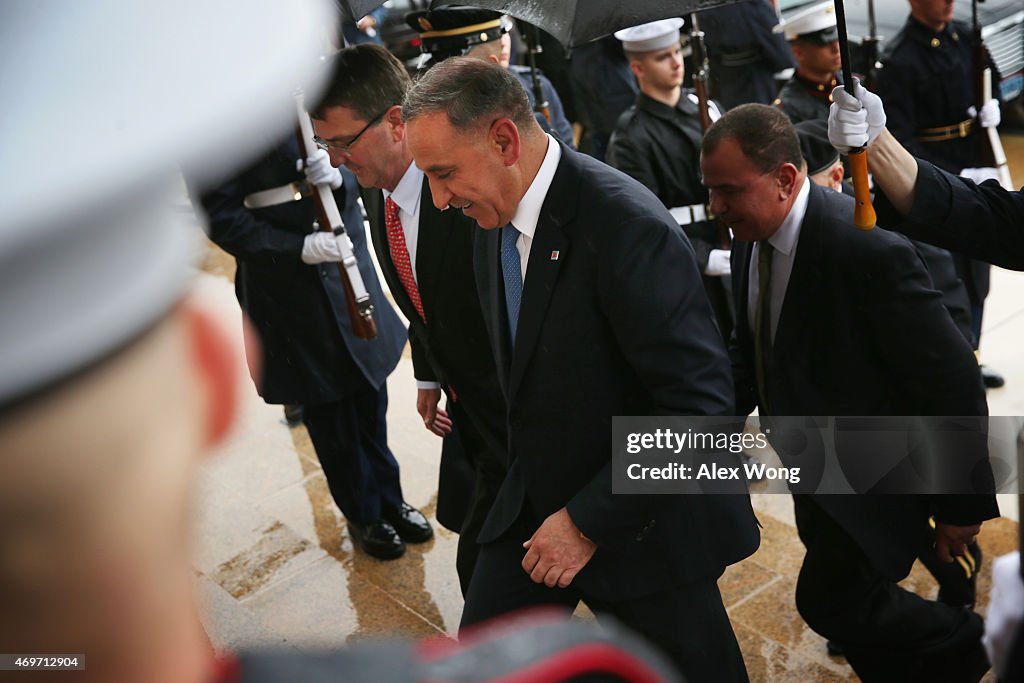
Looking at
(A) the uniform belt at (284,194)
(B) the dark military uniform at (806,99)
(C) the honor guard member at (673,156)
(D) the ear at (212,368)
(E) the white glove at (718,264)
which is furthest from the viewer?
(B) the dark military uniform at (806,99)

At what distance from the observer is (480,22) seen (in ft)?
16.4

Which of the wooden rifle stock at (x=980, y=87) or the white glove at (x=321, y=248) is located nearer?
the white glove at (x=321, y=248)

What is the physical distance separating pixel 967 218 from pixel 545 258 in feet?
3.43

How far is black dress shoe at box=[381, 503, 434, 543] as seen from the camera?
4.58 meters

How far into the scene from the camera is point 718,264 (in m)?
4.77

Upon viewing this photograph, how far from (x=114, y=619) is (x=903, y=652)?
111 inches

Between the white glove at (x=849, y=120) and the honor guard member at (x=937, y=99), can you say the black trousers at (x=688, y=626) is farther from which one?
the honor guard member at (x=937, y=99)

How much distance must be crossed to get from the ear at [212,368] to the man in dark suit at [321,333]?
11.4 ft

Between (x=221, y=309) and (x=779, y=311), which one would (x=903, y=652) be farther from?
(x=221, y=309)

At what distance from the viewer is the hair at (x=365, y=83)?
3.53 m

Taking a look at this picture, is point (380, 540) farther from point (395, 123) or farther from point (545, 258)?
point (545, 258)

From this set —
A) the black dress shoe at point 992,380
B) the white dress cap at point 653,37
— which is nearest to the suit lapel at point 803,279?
the white dress cap at point 653,37

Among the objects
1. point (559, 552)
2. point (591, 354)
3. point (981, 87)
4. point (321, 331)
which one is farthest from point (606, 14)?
point (981, 87)

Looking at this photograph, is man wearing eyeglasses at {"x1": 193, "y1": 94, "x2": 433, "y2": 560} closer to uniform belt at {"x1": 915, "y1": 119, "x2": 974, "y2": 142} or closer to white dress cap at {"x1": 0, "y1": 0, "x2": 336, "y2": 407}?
uniform belt at {"x1": 915, "y1": 119, "x2": 974, "y2": 142}
